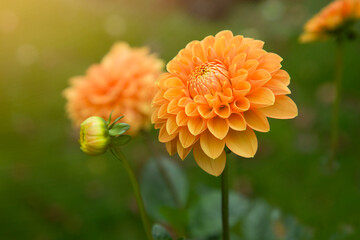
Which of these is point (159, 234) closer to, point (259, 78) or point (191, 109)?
point (191, 109)

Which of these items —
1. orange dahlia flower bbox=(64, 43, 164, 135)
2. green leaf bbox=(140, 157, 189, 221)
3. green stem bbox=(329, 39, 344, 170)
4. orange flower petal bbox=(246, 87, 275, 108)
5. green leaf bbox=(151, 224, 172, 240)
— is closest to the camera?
orange flower petal bbox=(246, 87, 275, 108)

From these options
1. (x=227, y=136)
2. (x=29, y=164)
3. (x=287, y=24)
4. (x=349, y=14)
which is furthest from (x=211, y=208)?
(x=287, y=24)

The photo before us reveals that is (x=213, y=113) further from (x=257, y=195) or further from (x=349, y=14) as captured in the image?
(x=257, y=195)

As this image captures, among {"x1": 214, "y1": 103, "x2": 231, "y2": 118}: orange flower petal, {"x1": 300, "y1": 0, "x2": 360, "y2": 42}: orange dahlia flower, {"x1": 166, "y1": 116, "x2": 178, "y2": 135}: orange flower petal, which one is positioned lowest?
{"x1": 166, "y1": 116, "x2": 178, "y2": 135}: orange flower petal

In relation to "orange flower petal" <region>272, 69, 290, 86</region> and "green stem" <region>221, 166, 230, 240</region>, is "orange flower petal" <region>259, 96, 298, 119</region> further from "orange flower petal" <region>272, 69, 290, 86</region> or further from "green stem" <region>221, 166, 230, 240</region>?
"green stem" <region>221, 166, 230, 240</region>

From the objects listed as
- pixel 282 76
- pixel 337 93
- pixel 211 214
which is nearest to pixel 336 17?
pixel 337 93

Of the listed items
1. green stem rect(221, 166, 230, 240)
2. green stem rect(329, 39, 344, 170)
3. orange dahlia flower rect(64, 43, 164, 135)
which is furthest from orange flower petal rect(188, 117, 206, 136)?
green stem rect(329, 39, 344, 170)

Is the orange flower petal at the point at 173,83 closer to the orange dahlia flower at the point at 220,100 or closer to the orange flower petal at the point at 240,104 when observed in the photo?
the orange dahlia flower at the point at 220,100
